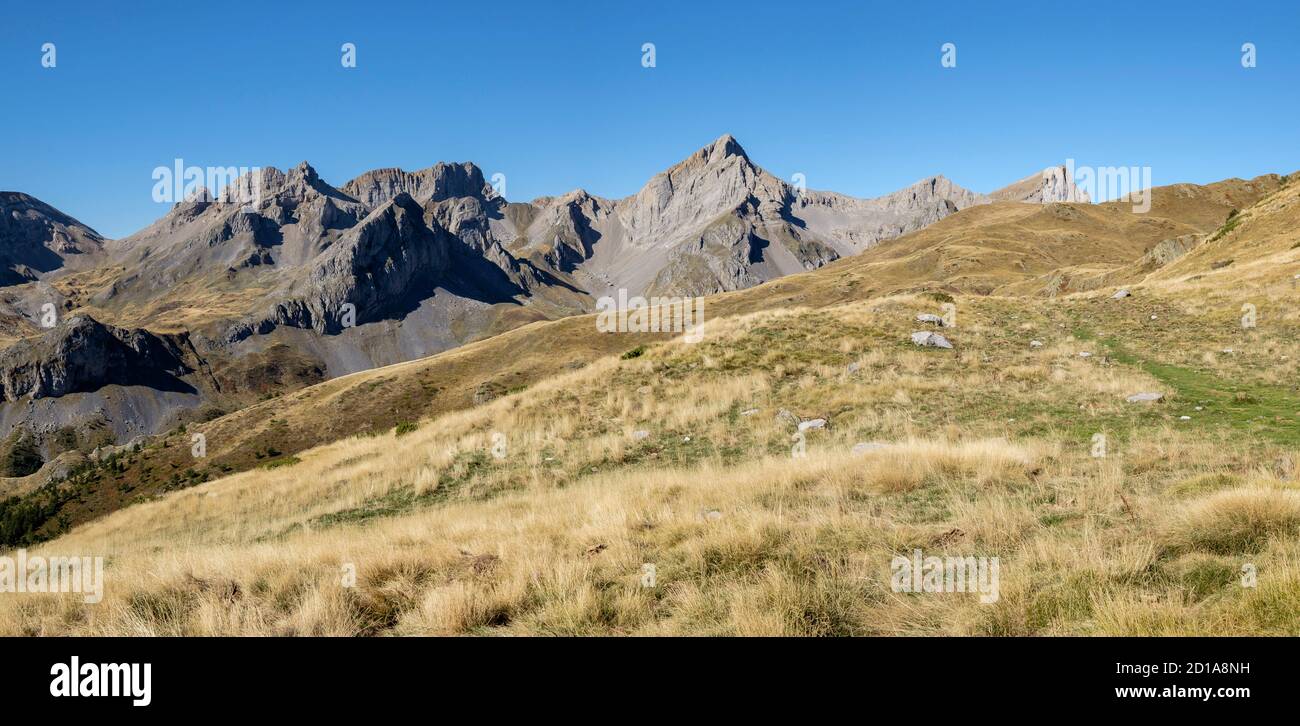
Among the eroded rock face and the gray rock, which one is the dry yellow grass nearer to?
the gray rock

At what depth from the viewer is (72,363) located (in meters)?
172

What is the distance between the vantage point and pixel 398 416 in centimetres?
7238

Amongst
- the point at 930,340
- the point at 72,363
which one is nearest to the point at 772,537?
the point at 930,340

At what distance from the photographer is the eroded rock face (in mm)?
169875

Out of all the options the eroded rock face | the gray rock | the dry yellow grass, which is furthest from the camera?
the eroded rock face

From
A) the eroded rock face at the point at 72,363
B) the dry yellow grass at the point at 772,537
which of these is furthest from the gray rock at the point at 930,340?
the eroded rock face at the point at 72,363

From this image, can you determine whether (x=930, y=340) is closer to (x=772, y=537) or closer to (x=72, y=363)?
(x=772, y=537)

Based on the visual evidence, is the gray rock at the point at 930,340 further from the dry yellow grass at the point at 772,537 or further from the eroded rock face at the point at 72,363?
the eroded rock face at the point at 72,363

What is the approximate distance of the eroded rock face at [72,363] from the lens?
16988cm

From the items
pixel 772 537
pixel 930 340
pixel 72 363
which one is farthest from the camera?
pixel 72 363

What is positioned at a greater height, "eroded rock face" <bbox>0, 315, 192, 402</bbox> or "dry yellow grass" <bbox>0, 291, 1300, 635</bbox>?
"eroded rock face" <bbox>0, 315, 192, 402</bbox>

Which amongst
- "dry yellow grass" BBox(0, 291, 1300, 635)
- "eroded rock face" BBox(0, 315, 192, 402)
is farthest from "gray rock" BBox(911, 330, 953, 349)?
"eroded rock face" BBox(0, 315, 192, 402)
